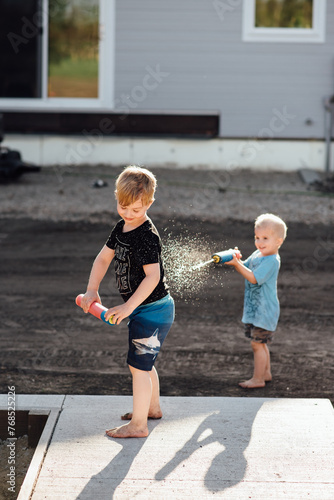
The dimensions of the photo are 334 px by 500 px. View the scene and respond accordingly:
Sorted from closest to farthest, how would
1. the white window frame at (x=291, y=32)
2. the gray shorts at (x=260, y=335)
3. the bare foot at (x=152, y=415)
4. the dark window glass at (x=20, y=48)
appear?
the bare foot at (x=152, y=415) < the gray shorts at (x=260, y=335) < the white window frame at (x=291, y=32) < the dark window glass at (x=20, y=48)

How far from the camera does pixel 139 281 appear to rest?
12.6ft

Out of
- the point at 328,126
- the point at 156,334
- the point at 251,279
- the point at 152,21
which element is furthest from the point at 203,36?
the point at 156,334

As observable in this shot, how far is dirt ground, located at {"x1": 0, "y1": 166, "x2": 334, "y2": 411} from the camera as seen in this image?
505cm

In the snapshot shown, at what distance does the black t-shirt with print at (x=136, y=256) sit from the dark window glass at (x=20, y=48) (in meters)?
9.98

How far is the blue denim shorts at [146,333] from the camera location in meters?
3.86

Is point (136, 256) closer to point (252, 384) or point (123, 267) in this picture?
point (123, 267)

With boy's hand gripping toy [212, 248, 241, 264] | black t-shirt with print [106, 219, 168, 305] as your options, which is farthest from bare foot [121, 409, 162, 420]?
boy's hand gripping toy [212, 248, 241, 264]

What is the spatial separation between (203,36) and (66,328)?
7.84m

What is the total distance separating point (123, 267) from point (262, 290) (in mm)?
1218

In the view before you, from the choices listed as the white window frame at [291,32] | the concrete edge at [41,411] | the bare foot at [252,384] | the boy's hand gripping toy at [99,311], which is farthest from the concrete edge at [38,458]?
the white window frame at [291,32]

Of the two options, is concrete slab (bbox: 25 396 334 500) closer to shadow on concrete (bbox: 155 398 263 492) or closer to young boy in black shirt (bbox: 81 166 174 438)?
shadow on concrete (bbox: 155 398 263 492)

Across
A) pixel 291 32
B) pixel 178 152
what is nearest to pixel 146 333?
pixel 178 152

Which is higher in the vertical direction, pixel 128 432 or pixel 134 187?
pixel 134 187

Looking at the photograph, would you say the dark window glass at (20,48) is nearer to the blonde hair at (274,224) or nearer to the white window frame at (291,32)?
the white window frame at (291,32)
